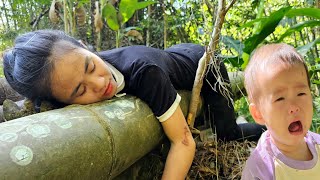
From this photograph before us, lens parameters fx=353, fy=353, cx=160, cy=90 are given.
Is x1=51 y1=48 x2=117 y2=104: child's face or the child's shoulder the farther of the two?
x1=51 y1=48 x2=117 y2=104: child's face

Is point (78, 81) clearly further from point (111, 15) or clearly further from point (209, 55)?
point (111, 15)

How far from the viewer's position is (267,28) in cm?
→ 159

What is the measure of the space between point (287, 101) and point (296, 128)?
0.07 m

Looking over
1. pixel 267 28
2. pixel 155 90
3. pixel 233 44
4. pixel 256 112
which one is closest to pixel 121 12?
pixel 233 44

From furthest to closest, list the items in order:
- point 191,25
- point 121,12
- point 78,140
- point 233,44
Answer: point 191,25, point 121,12, point 233,44, point 78,140

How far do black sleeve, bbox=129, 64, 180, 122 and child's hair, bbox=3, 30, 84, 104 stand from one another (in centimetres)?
24

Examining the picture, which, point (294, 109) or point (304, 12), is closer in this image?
point (294, 109)

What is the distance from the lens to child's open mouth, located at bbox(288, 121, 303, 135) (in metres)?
0.90

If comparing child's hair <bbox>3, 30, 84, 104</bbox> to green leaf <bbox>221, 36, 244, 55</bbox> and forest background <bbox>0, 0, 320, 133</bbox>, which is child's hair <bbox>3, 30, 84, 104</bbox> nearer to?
forest background <bbox>0, 0, 320, 133</bbox>

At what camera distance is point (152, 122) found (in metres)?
1.15

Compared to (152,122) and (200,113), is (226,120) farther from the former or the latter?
(152,122)

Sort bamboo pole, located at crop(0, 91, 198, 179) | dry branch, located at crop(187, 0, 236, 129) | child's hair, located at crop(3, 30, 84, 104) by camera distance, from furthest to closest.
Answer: dry branch, located at crop(187, 0, 236, 129) < child's hair, located at crop(3, 30, 84, 104) < bamboo pole, located at crop(0, 91, 198, 179)

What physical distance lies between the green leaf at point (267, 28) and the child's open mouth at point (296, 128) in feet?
2.43

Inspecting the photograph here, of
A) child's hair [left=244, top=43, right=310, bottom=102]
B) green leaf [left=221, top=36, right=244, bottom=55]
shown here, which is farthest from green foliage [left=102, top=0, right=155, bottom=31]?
child's hair [left=244, top=43, right=310, bottom=102]
